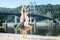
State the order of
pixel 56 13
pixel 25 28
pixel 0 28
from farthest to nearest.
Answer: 1. pixel 56 13
2. pixel 0 28
3. pixel 25 28

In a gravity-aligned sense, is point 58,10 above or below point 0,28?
above

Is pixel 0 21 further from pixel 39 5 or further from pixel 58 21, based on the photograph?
pixel 58 21

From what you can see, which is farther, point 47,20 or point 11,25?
point 47,20

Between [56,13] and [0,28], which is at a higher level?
[56,13]

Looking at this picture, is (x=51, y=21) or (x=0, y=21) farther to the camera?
(x=51, y=21)

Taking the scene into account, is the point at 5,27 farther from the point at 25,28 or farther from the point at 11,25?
the point at 25,28

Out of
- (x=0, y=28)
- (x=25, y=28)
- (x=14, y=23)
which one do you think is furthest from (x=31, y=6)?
(x=25, y=28)

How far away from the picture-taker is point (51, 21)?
23.4 ft

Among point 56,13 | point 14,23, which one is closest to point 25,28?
point 14,23

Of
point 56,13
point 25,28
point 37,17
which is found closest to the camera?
point 25,28

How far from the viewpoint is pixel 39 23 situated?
22.0 ft

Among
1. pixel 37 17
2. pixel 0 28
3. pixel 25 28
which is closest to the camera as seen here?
pixel 25 28

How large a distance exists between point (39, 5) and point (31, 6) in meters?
0.32

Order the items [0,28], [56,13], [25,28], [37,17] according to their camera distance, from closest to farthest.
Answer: [25,28]
[0,28]
[56,13]
[37,17]
